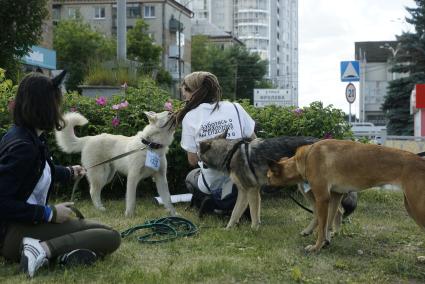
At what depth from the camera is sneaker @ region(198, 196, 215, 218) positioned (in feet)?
22.3

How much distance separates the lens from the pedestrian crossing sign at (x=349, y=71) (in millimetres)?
15078

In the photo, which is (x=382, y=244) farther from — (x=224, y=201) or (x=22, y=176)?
(x=22, y=176)

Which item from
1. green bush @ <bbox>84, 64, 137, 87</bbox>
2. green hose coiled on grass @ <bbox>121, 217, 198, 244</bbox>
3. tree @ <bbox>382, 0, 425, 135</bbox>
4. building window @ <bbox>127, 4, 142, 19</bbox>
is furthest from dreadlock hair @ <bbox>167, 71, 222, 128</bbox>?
building window @ <bbox>127, 4, 142, 19</bbox>

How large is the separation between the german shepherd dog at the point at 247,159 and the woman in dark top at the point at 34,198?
1969mm

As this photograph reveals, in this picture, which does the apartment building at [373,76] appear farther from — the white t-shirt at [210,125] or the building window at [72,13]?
the white t-shirt at [210,125]

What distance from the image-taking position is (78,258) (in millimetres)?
4438

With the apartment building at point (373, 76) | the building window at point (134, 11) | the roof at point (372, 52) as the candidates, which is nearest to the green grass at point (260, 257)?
the building window at point (134, 11)

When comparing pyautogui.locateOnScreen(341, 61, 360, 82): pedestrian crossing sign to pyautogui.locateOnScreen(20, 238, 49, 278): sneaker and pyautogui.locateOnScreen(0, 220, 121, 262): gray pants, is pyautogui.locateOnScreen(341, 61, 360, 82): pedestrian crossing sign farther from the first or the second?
pyautogui.locateOnScreen(20, 238, 49, 278): sneaker

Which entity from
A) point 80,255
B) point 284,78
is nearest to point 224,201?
point 80,255

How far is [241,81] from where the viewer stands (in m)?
78.5

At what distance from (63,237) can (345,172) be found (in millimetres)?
2461

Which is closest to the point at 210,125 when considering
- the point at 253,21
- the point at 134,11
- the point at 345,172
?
the point at 345,172

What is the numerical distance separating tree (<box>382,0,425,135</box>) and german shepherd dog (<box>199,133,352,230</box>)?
91.0 ft

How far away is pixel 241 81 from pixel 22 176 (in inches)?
2955
